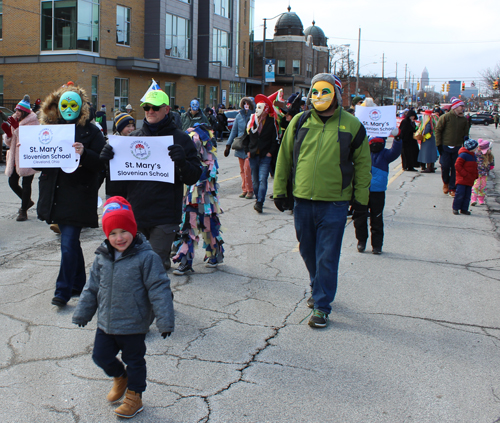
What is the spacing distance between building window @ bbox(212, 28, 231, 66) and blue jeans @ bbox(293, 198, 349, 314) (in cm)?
4182

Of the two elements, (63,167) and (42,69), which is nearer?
(63,167)

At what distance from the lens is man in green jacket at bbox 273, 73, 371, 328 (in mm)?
4629

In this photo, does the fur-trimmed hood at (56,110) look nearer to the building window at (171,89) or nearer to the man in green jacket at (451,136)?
the man in green jacket at (451,136)

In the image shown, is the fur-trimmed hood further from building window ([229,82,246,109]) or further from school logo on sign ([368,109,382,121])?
building window ([229,82,246,109])

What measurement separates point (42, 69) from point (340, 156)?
103 feet

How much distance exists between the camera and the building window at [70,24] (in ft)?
102

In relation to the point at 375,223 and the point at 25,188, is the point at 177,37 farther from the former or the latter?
the point at 375,223

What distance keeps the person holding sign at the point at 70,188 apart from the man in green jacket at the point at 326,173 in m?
1.88

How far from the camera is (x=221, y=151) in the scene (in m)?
23.6

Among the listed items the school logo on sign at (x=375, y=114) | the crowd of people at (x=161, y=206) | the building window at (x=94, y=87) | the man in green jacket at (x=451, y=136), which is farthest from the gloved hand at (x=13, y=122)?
the building window at (x=94, y=87)

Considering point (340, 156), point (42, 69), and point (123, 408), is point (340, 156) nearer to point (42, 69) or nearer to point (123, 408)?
point (123, 408)

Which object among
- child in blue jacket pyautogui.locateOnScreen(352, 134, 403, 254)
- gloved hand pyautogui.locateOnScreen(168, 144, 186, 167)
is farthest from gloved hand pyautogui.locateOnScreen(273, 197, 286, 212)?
child in blue jacket pyautogui.locateOnScreen(352, 134, 403, 254)

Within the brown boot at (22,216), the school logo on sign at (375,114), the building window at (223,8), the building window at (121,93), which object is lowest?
the brown boot at (22,216)

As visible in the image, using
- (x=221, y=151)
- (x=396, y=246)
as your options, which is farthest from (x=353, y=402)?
(x=221, y=151)
